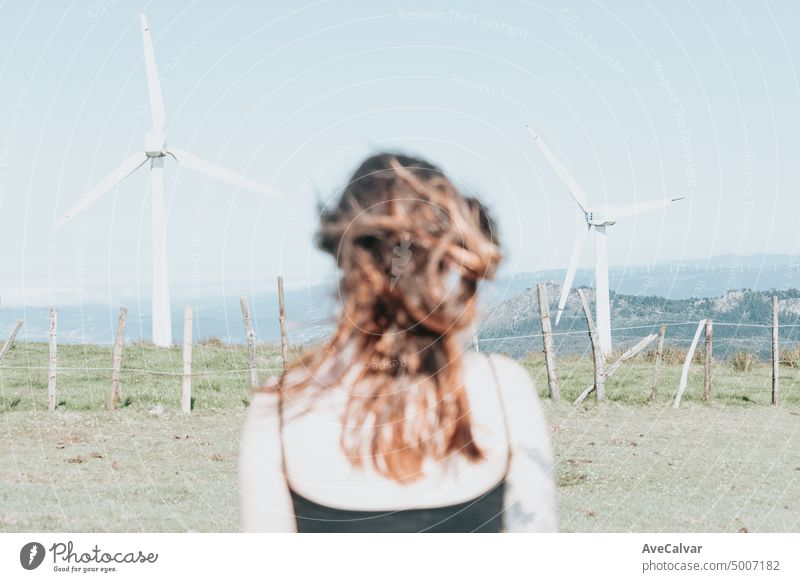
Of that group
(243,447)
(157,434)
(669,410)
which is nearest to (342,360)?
(243,447)

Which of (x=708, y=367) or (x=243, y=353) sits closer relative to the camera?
(x=708, y=367)

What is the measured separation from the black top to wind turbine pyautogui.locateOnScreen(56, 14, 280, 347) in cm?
1408

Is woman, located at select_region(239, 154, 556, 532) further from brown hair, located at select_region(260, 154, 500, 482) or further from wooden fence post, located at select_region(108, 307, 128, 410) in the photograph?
wooden fence post, located at select_region(108, 307, 128, 410)

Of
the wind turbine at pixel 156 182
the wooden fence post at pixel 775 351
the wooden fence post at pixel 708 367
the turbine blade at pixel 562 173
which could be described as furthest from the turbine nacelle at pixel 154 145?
the wooden fence post at pixel 775 351

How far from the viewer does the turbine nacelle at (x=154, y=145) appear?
65.5ft

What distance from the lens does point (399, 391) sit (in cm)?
300

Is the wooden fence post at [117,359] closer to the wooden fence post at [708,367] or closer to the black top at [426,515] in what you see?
the wooden fence post at [708,367]

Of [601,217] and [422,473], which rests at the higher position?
[601,217]

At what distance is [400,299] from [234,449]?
10779 mm

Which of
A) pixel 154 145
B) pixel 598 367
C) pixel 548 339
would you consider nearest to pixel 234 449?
pixel 548 339

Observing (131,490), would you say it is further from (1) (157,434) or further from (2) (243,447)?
(2) (243,447)

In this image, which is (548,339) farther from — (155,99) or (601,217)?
(155,99)

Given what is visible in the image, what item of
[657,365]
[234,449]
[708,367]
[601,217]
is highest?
[601,217]

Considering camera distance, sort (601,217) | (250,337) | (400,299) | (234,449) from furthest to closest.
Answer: (601,217) < (250,337) < (234,449) < (400,299)
